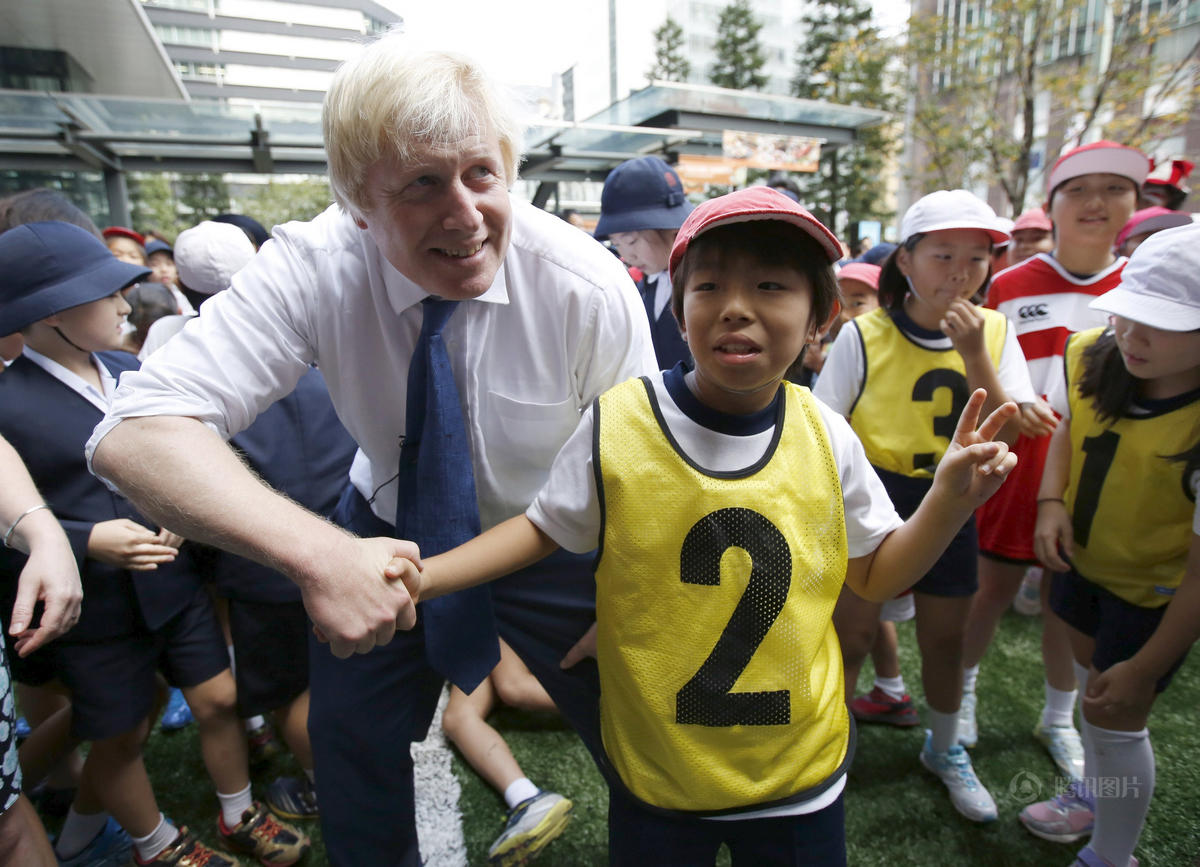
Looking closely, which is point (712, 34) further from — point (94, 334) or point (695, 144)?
point (94, 334)

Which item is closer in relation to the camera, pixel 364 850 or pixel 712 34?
pixel 364 850

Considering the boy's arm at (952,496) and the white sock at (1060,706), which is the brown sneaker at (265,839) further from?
the white sock at (1060,706)

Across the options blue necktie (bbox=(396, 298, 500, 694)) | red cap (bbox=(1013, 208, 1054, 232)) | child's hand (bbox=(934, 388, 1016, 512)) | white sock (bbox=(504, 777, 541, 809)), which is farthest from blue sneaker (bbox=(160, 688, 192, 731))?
red cap (bbox=(1013, 208, 1054, 232))

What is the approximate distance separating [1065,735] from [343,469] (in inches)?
114

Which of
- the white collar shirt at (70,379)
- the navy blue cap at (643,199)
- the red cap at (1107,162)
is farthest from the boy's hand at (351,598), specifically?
the red cap at (1107,162)

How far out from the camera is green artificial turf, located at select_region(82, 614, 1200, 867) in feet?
7.34

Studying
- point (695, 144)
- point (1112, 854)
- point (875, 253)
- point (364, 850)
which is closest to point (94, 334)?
point (364, 850)

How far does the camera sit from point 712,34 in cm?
6825

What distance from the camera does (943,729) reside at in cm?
248

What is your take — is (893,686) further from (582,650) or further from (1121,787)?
(582,650)

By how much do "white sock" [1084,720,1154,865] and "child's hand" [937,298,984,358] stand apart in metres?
1.16

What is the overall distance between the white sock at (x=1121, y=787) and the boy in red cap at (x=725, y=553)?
113cm

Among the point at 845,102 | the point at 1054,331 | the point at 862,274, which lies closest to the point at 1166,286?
the point at 1054,331

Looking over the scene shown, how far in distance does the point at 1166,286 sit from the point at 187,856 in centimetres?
325
